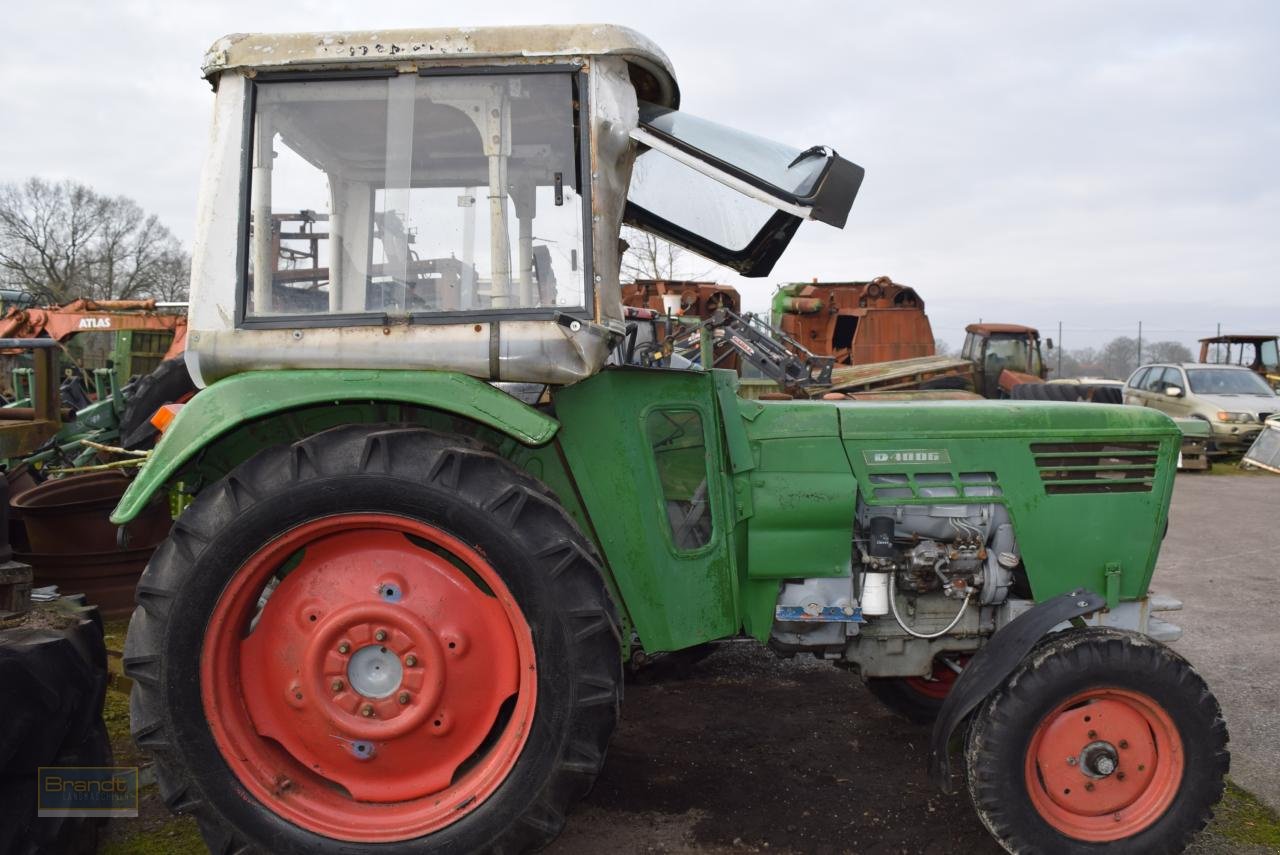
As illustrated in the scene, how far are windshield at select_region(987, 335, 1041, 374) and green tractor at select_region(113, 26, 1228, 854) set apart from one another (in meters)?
16.9

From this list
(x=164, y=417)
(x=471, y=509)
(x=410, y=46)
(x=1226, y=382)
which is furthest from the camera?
(x=1226, y=382)

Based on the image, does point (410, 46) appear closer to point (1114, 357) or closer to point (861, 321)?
point (861, 321)

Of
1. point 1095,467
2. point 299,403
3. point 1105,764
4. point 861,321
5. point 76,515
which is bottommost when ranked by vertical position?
point 1105,764

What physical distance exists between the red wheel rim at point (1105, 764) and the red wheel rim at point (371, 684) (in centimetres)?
159

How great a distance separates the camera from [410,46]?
255 cm

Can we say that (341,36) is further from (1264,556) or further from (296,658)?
(1264,556)

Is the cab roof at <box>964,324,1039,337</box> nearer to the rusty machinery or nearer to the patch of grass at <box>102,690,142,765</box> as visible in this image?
the rusty machinery

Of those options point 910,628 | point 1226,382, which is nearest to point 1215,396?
point 1226,382

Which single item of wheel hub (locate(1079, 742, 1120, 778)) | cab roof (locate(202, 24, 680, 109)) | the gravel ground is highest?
cab roof (locate(202, 24, 680, 109))

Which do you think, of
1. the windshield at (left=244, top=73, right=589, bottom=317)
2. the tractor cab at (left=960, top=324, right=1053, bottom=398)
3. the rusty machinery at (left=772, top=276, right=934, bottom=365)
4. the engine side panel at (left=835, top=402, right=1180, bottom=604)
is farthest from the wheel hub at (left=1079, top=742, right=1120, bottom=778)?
the tractor cab at (left=960, top=324, right=1053, bottom=398)

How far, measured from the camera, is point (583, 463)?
2.84 m

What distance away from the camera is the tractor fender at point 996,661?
2781 mm

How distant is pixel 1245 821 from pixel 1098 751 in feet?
2.80

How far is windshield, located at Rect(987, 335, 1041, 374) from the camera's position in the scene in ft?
61.7
